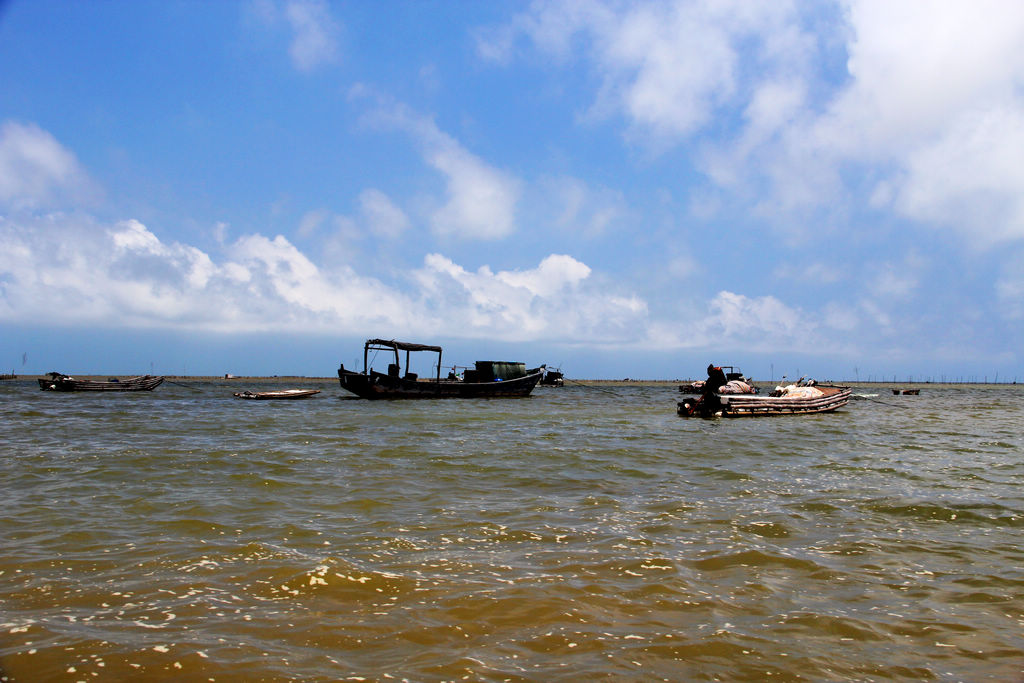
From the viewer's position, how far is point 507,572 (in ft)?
16.1

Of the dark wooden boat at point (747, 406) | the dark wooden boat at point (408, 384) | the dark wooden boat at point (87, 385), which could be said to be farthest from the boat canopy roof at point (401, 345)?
the dark wooden boat at point (87, 385)

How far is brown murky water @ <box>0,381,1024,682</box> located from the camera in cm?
345

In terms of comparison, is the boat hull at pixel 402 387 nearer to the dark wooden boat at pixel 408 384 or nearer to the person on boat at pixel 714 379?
the dark wooden boat at pixel 408 384

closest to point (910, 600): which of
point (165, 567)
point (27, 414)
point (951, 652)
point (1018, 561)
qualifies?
point (951, 652)

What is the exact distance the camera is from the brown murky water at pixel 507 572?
3.45m

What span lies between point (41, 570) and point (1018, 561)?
878 cm

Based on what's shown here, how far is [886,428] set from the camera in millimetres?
20094

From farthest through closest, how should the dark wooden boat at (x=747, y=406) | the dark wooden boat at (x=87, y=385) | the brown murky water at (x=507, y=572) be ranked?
the dark wooden boat at (x=87, y=385)
the dark wooden boat at (x=747, y=406)
the brown murky water at (x=507, y=572)

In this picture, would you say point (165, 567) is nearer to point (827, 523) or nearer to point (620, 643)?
point (620, 643)

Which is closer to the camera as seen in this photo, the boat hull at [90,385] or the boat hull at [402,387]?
the boat hull at [402,387]

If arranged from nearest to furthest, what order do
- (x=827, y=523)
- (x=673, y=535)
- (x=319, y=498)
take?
(x=673, y=535)
(x=827, y=523)
(x=319, y=498)

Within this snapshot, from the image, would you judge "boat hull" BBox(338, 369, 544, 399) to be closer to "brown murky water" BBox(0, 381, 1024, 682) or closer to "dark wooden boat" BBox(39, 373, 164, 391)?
"dark wooden boat" BBox(39, 373, 164, 391)

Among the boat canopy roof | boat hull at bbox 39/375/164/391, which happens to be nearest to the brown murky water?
the boat canopy roof

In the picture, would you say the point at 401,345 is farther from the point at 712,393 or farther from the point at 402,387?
the point at 712,393
